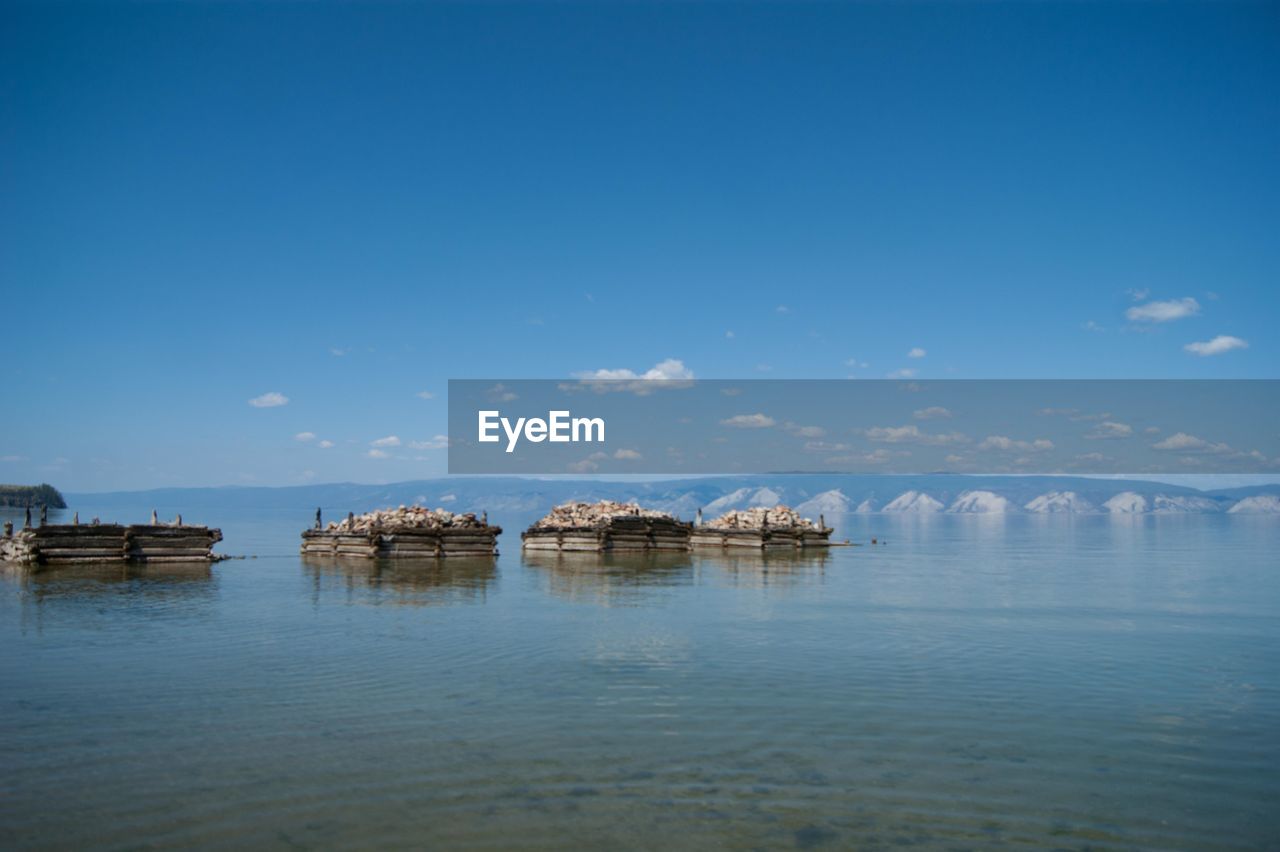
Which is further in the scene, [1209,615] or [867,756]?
[1209,615]

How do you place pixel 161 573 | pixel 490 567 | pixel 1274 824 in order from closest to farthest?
pixel 1274 824 → pixel 161 573 → pixel 490 567

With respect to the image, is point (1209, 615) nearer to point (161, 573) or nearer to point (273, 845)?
point (273, 845)

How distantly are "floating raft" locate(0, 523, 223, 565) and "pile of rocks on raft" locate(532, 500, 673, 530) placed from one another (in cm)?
2189

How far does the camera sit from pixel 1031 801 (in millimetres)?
10414

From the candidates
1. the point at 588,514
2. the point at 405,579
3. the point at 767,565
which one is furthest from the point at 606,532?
the point at 405,579

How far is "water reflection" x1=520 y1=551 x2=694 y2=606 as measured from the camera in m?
33.4

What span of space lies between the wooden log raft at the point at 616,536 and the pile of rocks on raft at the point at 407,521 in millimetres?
4425

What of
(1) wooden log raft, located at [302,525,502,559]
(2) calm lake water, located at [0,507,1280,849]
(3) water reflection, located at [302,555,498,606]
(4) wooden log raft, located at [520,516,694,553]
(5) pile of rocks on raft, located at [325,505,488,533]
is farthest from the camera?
(4) wooden log raft, located at [520,516,694,553]

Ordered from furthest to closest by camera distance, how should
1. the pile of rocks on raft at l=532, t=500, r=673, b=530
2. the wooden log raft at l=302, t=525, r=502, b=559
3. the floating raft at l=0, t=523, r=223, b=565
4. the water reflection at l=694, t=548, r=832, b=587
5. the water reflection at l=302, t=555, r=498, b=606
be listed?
the pile of rocks on raft at l=532, t=500, r=673, b=530 → the wooden log raft at l=302, t=525, r=502, b=559 → the water reflection at l=694, t=548, r=832, b=587 → the floating raft at l=0, t=523, r=223, b=565 → the water reflection at l=302, t=555, r=498, b=606

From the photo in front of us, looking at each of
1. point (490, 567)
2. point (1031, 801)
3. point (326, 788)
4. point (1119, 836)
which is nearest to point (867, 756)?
point (1031, 801)

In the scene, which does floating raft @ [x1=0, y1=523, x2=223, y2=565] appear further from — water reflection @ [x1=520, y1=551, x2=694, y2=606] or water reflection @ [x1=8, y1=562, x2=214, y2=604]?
water reflection @ [x1=520, y1=551, x2=694, y2=606]

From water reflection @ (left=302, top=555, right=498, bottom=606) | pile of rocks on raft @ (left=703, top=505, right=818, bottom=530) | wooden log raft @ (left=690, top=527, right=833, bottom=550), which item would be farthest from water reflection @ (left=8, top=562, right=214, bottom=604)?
pile of rocks on raft @ (left=703, top=505, right=818, bottom=530)

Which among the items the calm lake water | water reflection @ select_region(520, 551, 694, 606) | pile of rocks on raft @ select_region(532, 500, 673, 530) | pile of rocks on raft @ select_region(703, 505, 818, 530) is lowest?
water reflection @ select_region(520, 551, 694, 606)

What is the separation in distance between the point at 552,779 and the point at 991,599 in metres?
26.7
